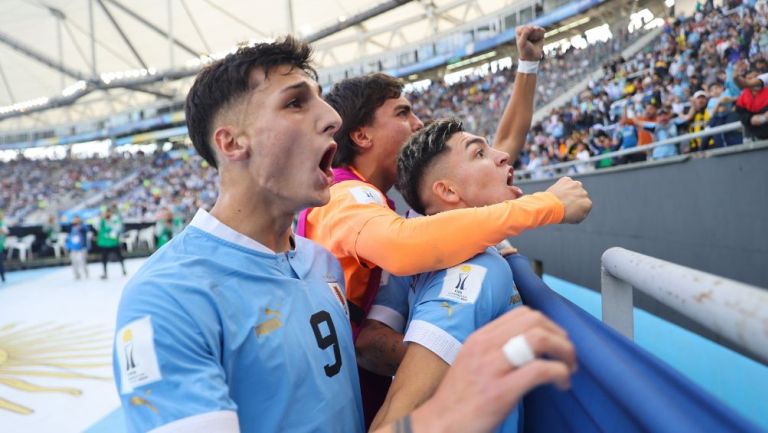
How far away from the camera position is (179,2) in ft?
125

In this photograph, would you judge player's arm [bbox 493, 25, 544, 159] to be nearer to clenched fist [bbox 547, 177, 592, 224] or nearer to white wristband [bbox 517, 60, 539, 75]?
white wristband [bbox 517, 60, 539, 75]

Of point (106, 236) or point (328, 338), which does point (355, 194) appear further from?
point (106, 236)

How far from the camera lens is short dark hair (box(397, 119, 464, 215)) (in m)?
1.67

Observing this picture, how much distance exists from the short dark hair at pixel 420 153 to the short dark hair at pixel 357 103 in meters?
0.29

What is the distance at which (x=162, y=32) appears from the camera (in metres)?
41.9

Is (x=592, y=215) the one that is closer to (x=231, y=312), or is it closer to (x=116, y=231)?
(x=231, y=312)

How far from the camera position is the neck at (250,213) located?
1307 mm

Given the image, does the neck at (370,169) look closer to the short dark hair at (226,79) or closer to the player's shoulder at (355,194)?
the player's shoulder at (355,194)

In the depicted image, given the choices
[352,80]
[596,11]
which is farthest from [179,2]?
[352,80]

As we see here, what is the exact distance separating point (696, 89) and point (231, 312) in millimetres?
8853

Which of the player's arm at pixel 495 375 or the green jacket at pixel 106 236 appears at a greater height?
the player's arm at pixel 495 375

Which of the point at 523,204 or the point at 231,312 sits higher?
the point at 523,204

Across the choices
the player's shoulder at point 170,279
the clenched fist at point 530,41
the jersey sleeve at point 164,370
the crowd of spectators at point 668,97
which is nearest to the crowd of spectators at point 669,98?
the crowd of spectators at point 668,97

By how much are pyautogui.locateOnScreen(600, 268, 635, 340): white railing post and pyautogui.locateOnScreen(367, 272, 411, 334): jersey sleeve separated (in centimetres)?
66
